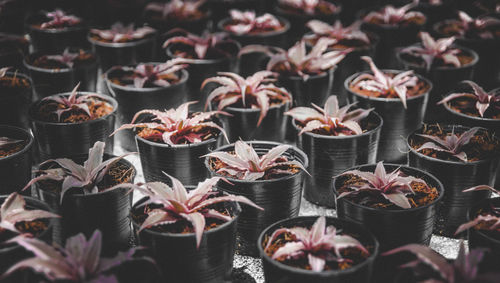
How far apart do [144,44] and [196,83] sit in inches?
23.3

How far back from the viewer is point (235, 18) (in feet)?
14.3

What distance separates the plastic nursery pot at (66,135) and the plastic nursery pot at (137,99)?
30 centimetres

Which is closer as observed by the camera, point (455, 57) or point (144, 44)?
point (455, 57)

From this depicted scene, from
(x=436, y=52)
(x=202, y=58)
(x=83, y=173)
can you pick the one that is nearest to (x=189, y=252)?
(x=83, y=173)

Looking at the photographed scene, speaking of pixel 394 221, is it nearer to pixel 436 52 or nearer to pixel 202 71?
pixel 436 52

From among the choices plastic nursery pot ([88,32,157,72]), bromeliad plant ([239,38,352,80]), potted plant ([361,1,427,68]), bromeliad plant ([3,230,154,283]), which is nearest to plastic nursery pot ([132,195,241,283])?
bromeliad plant ([3,230,154,283])

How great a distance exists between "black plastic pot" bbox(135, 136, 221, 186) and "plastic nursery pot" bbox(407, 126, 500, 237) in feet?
3.40

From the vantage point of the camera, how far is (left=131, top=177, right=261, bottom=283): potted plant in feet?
6.12

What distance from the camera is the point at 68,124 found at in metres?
2.67

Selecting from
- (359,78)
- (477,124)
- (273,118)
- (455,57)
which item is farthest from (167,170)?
(455,57)

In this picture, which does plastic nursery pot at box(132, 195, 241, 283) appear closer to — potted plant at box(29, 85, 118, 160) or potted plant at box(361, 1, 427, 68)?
potted plant at box(29, 85, 118, 160)

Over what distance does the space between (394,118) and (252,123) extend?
818mm

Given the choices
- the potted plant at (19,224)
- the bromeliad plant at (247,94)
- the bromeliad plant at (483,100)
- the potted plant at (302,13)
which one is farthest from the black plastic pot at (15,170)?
the potted plant at (302,13)

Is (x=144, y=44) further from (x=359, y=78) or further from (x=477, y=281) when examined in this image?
(x=477, y=281)
